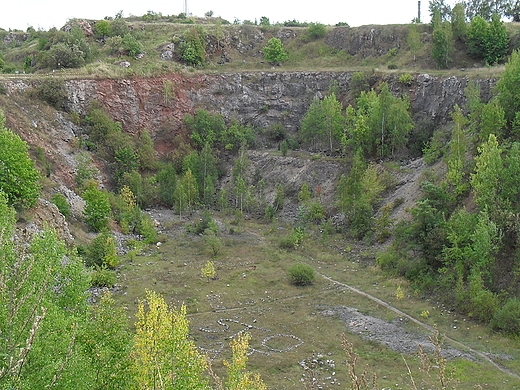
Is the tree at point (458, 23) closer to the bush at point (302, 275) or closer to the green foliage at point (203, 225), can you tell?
the green foliage at point (203, 225)

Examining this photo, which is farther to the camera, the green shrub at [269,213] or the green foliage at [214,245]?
the green shrub at [269,213]

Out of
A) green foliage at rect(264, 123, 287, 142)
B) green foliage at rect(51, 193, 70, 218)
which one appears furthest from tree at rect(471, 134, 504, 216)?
green foliage at rect(264, 123, 287, 142)

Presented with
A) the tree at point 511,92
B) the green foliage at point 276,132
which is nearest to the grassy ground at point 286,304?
the tree at point 511,92

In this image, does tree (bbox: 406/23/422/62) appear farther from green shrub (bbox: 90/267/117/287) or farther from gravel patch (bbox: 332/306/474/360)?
green shrub (bbox: 90/267/117/287)

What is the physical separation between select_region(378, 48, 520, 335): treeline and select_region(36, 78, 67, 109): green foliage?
37498 mm

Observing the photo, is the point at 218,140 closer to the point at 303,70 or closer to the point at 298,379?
the point at 303,70

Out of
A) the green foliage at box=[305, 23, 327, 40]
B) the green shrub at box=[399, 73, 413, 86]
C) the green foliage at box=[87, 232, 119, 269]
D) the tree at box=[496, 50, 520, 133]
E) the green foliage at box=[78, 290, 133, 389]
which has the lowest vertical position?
the green foliage at box=[87, 232, 119, 269]

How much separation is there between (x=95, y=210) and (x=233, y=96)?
2999 centimetres

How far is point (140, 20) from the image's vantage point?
7944 cm

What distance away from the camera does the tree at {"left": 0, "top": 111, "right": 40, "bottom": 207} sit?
28656 mm

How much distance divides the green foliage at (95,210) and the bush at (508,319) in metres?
28.7

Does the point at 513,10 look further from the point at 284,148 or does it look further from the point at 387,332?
the point at 387,332

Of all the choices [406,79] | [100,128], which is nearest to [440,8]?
[406,79]

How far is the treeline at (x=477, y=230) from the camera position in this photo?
1005 inches
